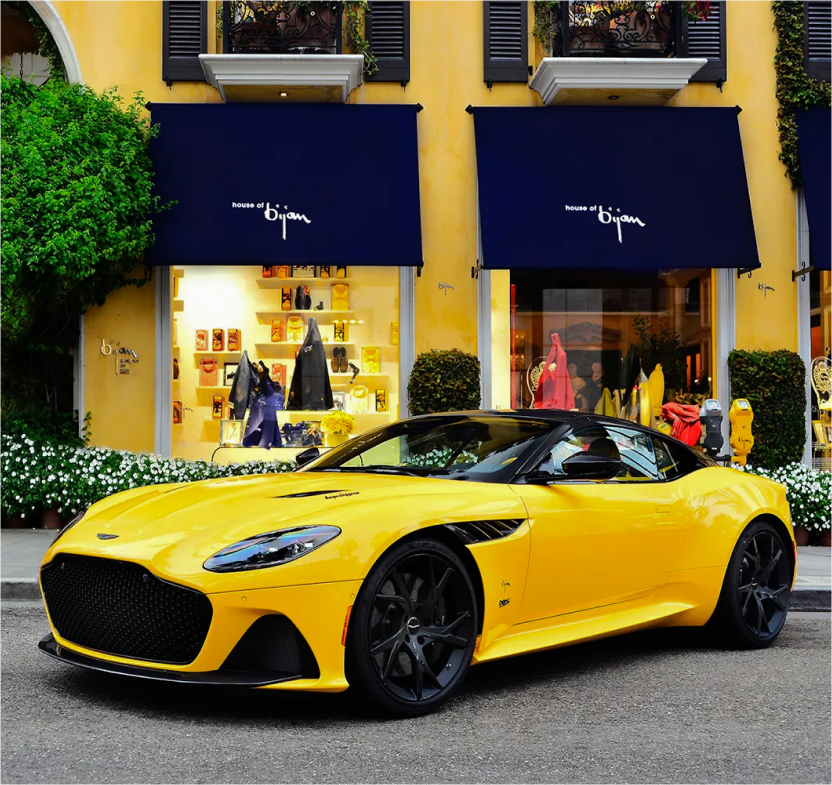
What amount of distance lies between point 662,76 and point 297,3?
4.64 metres

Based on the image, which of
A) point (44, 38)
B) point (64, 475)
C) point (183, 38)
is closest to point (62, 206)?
point (64, 475)

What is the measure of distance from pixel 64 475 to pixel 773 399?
8665 mm

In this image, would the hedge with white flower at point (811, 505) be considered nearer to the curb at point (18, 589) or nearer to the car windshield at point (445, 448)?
the car windshield at point (445, 448)

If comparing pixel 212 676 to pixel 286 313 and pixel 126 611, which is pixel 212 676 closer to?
pixel 126 611

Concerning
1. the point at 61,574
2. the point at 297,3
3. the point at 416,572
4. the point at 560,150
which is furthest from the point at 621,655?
the point at 297,3

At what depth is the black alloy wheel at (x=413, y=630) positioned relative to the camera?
4.49m

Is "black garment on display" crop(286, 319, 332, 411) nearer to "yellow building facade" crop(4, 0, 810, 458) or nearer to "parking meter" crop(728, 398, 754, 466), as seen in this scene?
"yellow building facade" crop(4, 0, 810, 458)

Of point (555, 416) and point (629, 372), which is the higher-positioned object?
point (629, 372)

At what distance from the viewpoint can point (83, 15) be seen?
45.8 ft

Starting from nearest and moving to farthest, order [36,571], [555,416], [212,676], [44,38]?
[212,676] → [555,416] → [36,571] → [44,38]

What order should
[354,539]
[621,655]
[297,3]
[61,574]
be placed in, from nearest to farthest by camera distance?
[354,539], [61,574], [621,655], [297,3]

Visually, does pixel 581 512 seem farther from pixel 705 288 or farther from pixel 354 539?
pixel 705 288

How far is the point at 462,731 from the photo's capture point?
14.9 ft

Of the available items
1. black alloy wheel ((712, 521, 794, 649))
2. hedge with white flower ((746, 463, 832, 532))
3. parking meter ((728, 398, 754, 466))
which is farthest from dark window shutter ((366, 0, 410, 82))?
black alloy wheel ((712, 521, 794, 649))
